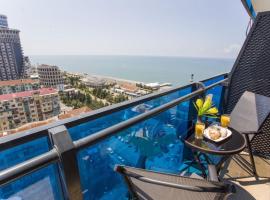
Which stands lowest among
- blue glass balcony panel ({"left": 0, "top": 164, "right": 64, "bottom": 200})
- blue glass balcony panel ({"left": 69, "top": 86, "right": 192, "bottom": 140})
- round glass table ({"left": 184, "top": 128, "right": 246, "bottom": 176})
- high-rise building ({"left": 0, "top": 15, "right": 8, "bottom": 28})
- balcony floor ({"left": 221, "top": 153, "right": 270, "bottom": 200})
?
balcony floor ({"left": 221, "top": 153, "right": 270, "bottom": 200})

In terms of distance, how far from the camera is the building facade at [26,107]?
31.8 m

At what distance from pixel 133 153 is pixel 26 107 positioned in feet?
131

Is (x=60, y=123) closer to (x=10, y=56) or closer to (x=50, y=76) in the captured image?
(x=50, y=76)

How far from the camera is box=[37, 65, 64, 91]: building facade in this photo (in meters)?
51.2

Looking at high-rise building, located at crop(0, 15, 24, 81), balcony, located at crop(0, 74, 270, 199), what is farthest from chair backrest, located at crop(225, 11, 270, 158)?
high-rise building, located at crop(0, 15, 24, 81)

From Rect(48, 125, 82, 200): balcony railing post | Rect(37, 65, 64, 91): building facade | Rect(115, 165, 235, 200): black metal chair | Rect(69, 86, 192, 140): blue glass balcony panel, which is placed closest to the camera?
Rect(48, 125, 82, 200): balcony railing post

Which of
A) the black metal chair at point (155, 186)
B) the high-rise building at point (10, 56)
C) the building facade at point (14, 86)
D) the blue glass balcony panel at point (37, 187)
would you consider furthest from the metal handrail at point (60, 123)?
the high-rise building at point (10, 56)

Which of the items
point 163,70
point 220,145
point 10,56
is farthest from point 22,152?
point 163,70

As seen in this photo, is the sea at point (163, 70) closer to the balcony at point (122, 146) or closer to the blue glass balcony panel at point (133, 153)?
the balcony at point (122, 146)

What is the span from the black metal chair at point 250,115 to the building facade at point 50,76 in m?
53.6

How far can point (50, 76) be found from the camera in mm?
51625

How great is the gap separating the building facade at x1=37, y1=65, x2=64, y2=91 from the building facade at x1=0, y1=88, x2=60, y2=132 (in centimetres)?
1561

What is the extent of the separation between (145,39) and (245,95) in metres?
71.5

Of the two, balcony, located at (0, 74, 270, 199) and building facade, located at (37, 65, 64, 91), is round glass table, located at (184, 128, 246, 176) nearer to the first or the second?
balcony, located at (0, 74, 270, 199)
